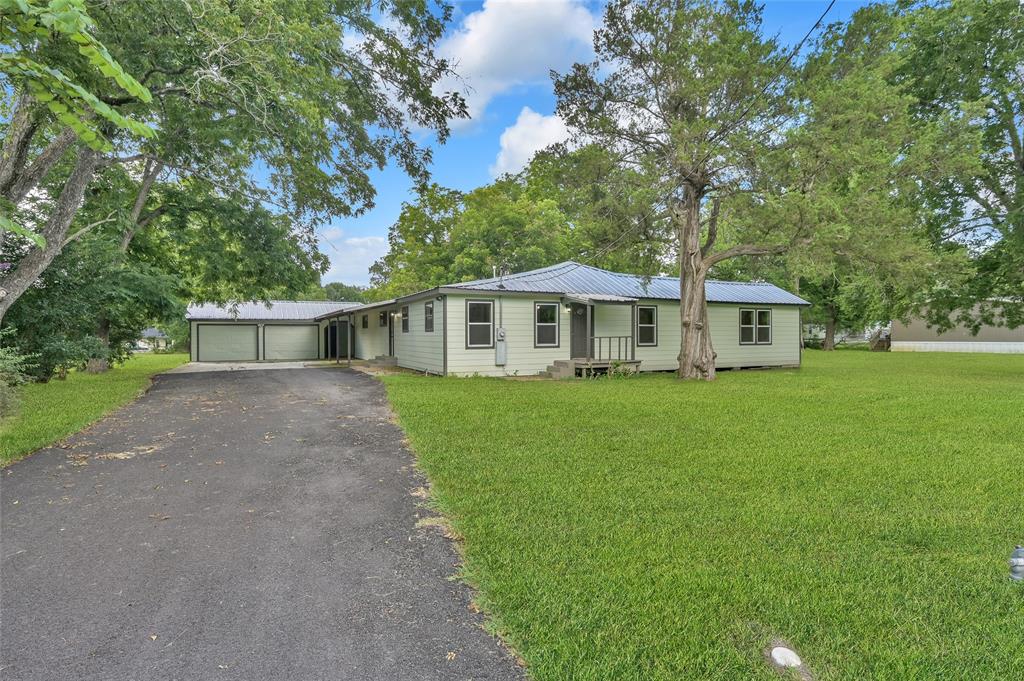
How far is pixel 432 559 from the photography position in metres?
2.93

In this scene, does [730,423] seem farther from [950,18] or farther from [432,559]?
[950,18]

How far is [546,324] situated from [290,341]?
49.6ft

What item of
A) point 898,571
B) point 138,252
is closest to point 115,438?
point 898,571

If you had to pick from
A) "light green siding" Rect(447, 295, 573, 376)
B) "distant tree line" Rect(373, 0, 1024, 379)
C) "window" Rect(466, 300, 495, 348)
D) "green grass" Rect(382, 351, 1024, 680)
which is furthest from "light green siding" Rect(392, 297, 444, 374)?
"green grass" Rect(382, 351, 1024, 680)

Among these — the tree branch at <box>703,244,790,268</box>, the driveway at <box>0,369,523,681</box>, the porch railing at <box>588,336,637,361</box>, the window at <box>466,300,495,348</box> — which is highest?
the tree branch at <box>703,244,790,268</box>

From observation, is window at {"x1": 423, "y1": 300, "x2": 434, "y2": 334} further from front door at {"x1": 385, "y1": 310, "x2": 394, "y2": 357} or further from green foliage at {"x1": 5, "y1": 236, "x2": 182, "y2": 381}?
green foliage at {"x1": 5, "y1": 236, "x2": 182, "y2": 381}

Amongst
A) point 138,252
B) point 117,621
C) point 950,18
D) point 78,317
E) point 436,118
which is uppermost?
point 950,18

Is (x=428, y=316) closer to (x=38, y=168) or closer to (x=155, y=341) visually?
(x=38, y=168)

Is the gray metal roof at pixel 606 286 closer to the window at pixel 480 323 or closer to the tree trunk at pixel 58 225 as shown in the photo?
the window at pixel 480 323

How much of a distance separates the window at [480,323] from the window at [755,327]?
941cm

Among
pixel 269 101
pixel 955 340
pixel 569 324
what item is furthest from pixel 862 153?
pixel 955 340

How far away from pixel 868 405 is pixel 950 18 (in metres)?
11.6

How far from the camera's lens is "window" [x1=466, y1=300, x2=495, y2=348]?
1300 centimetres

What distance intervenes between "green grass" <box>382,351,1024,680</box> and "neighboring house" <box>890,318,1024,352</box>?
3110 cm
